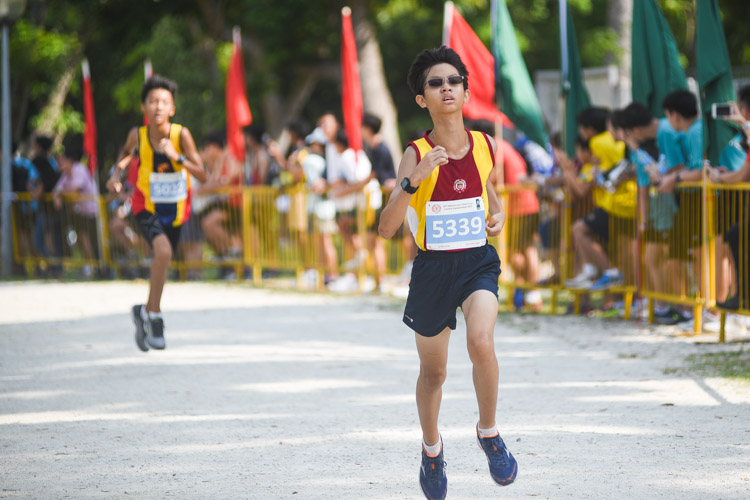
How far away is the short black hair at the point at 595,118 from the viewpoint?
1066 cm

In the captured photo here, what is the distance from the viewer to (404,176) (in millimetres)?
4617

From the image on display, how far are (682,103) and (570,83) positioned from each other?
2.01 m

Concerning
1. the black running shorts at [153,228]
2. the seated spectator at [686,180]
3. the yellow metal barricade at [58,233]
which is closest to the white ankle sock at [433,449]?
the black running shorts at [153,228]

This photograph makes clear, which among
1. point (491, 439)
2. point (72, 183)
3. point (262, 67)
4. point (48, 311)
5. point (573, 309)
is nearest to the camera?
point (491, 439)

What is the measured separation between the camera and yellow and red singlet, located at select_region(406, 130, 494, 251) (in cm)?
478

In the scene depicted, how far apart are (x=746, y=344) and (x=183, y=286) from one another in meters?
8.52

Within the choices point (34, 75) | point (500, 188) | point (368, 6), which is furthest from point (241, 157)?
point (34, 75)

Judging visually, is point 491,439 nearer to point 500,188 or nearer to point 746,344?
point 746,344

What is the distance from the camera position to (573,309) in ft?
36.8

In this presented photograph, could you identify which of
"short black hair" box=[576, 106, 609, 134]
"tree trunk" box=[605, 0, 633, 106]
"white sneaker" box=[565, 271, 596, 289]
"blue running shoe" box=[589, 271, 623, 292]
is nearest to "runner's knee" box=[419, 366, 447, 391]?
"blue running shoe" box=[589, 271, 623, 292]

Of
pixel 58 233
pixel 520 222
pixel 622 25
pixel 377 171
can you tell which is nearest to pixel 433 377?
pixel 520 222

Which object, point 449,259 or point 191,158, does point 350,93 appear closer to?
point 191,158

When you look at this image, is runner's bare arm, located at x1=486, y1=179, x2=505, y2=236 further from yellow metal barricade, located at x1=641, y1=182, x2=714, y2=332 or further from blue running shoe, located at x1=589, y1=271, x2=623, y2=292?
blue running shoe, located at x1=589, y1=271, x2=623, y2=292

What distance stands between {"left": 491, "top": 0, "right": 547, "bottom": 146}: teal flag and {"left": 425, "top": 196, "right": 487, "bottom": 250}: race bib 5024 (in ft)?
21.2
